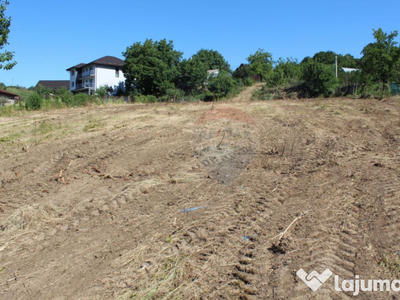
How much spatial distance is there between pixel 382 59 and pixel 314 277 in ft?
54.5

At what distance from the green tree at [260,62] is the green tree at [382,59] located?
1183 inches

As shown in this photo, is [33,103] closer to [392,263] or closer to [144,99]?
[144,99]

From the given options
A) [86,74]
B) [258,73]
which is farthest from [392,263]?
[86,74]

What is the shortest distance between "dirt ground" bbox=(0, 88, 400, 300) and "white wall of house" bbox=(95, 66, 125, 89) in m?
47.4

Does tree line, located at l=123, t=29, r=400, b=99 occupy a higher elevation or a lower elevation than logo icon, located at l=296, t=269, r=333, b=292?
higher

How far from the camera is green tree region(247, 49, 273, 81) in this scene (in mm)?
47525

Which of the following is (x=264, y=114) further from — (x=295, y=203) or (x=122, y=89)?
(x=122, y=89)

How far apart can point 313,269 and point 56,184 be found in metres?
4.89

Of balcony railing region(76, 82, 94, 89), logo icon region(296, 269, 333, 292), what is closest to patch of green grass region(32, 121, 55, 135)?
logo icon region(296, 269, 333, 292)

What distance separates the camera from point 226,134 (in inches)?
330

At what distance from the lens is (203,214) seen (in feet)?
13.5

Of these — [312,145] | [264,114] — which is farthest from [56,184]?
[264,114]

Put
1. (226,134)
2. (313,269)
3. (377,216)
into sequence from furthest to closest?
(226,134) < (377,216) < (313,269)

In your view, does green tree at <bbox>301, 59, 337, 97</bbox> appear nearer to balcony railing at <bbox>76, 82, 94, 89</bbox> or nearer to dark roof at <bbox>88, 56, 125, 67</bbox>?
dark roof at <bbox>88, 56, 125, 67</bbox>
